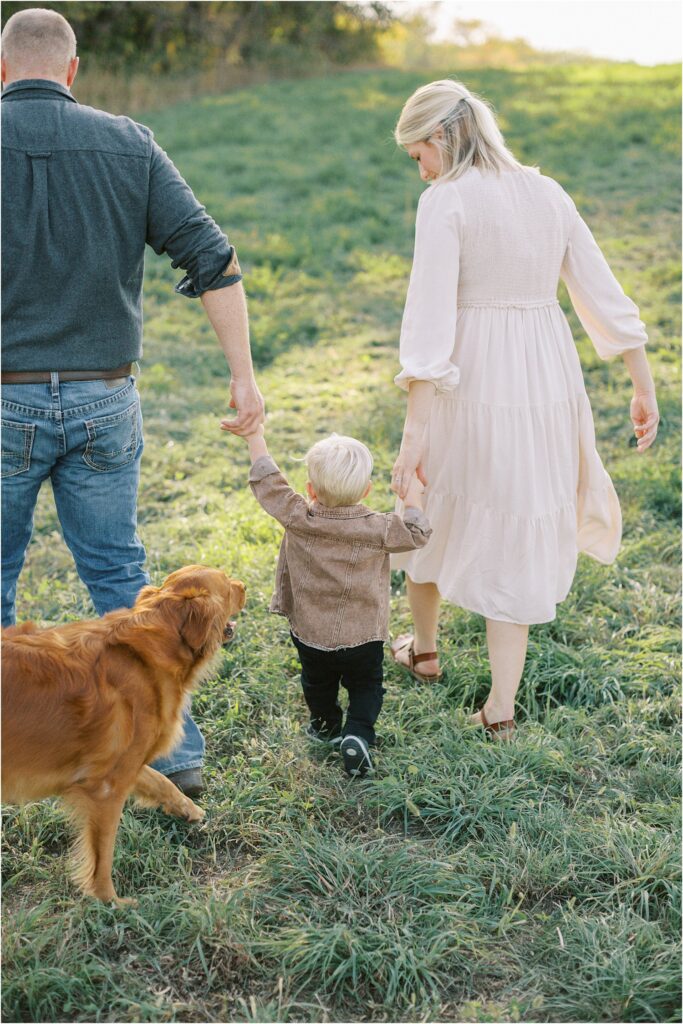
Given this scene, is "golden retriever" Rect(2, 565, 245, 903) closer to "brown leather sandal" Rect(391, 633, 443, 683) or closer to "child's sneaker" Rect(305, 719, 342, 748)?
"child's sneaker" Rect(305, 719, 342, 748)

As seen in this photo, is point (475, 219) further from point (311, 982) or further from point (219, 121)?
point (219, 121)

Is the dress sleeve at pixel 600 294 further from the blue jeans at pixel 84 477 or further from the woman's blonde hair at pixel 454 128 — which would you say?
the blue jeans at pixel 84 477

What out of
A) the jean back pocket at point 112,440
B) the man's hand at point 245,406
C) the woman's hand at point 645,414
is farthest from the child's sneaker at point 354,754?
the woman's hand at point 645,414

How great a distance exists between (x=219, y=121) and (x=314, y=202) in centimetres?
528

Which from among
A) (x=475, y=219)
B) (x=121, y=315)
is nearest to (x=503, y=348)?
(x=475, y=219)

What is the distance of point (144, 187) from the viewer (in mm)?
2834

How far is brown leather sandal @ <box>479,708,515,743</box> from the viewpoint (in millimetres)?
3621

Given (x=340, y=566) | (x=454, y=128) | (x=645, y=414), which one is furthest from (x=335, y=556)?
(x=454, y=128)

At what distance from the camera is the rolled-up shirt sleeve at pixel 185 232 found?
2.87 m

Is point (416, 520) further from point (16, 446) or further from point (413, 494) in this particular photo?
point (16, 446)

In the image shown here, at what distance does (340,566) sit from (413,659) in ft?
3.16

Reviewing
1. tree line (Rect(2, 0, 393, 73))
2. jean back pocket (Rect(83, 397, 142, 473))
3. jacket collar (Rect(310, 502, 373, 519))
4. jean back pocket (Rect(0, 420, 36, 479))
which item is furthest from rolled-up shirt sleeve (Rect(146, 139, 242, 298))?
tree line (Rect(2, 0, 393, 73))

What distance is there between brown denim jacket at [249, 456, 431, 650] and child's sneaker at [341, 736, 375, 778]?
0.38 m

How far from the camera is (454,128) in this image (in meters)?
3.23
